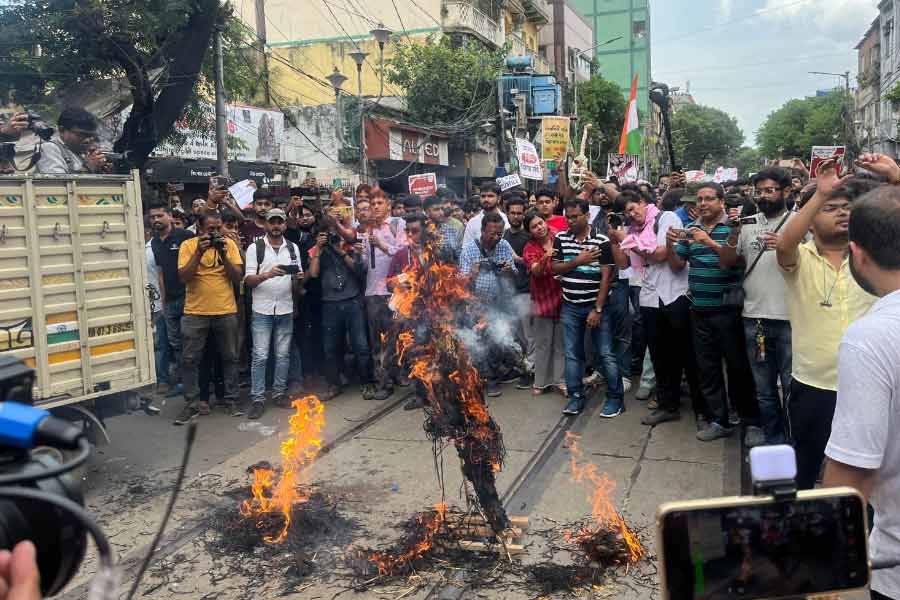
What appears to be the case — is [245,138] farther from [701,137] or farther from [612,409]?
[701,137]

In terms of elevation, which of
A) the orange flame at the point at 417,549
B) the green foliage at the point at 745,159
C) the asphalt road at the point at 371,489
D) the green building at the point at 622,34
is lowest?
the asphalt road at the point at 371,489

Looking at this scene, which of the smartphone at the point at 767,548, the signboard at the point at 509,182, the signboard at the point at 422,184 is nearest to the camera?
the smartphone at the point at 767,548

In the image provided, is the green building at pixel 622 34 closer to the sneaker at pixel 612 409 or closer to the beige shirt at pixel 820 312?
the sneaker at pixel 612 409

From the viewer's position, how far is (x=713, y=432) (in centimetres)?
680

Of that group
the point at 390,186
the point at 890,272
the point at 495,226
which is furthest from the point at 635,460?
the point at 390,186

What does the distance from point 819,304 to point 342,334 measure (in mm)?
5678

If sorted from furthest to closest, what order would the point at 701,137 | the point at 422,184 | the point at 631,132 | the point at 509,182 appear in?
the point at 701,137 < the point at 631,132 < the point at 422,184 < the point at 509,182

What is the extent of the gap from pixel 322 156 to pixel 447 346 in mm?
24807

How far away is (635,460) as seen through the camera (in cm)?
636

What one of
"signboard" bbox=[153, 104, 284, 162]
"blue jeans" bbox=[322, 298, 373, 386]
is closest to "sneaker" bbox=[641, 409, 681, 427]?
"blue jeans" bbox=[322, 298, 373, 386]

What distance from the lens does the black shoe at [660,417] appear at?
730cm

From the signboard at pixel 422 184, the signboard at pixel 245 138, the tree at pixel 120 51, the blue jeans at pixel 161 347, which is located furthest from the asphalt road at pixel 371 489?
the signboard at pixel 245 138

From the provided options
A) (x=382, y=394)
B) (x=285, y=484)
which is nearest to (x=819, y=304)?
(x=285, y=484)

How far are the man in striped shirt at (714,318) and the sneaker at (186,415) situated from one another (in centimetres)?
520
